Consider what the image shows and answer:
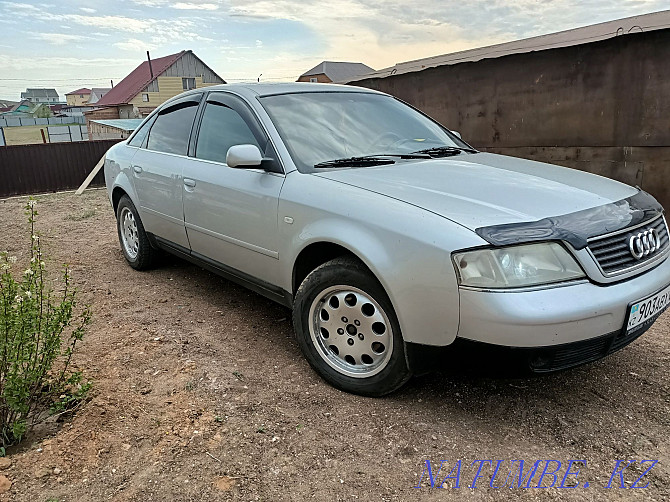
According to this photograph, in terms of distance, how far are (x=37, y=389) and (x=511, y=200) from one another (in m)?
2.51

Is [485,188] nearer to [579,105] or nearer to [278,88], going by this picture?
[278,88]

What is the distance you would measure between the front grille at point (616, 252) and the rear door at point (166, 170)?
2900 millimetres

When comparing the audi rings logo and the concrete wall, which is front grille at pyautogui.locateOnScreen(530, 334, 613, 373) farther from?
the concrete wall

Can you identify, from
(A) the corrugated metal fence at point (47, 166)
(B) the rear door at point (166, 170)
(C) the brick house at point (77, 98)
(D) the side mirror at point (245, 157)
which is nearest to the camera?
(D) the side mirror at point (245, 157)

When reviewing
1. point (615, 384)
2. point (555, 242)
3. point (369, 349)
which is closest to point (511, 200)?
point (555, 242)

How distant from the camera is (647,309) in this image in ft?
7.99

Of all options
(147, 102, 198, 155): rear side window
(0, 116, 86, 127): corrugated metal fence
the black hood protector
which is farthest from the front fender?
(0, 116, 86, 127): corrugated metal fence

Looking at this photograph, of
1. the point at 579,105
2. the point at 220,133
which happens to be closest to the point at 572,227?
the point at 220,133

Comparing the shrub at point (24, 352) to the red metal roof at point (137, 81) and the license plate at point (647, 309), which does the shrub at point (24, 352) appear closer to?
the license plate at point (647, 309)

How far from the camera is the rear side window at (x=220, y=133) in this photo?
3.51 meters

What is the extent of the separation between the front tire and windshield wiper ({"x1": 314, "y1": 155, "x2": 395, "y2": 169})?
65 cm

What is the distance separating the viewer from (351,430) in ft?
8.28

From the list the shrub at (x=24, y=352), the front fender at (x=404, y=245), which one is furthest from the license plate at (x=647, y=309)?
the shrub at (x=24, y=352)

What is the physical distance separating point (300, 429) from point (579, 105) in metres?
5.90
